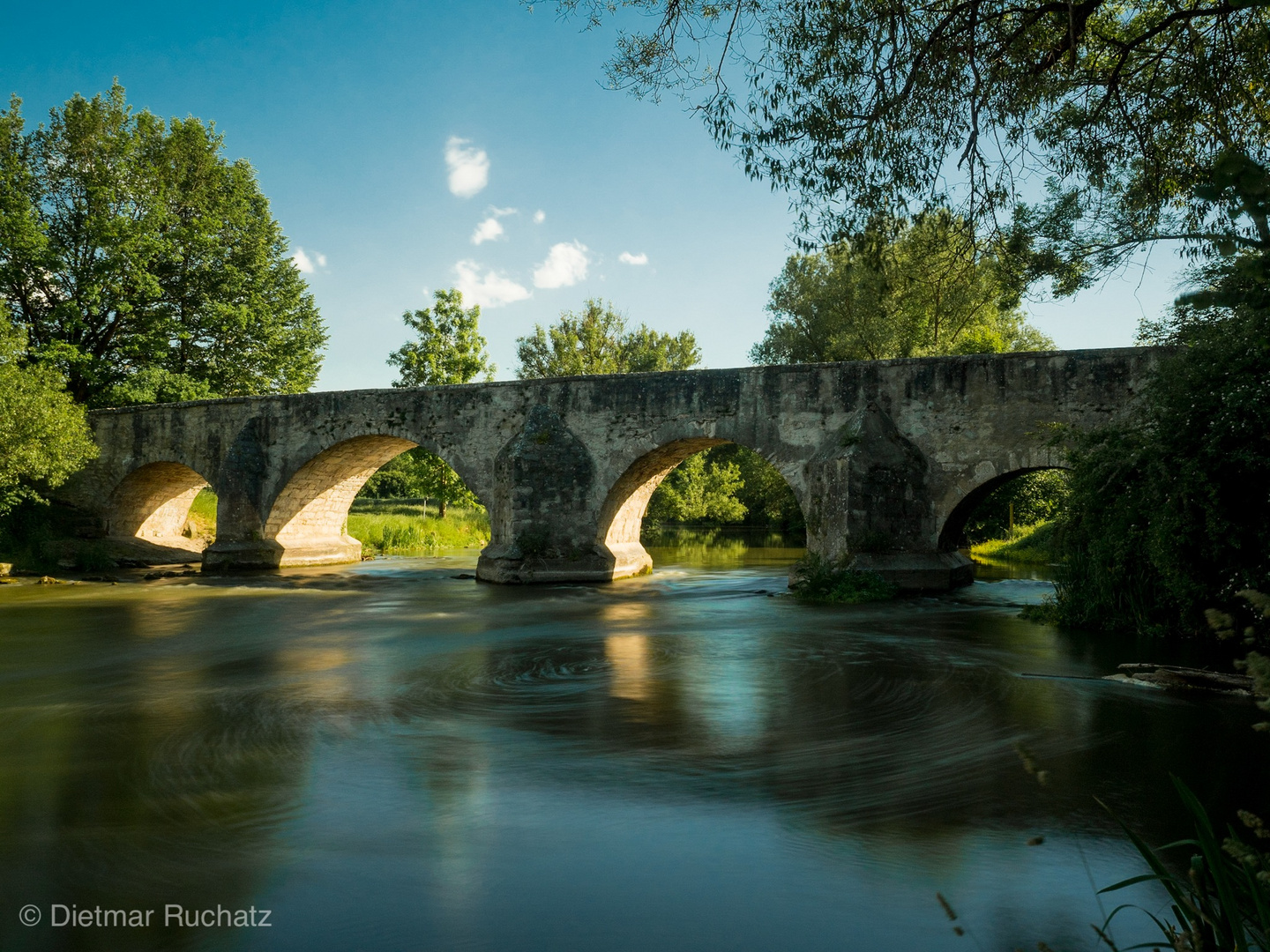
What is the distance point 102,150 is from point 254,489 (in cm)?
1106

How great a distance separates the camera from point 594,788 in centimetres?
488

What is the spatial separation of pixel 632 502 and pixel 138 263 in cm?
1458

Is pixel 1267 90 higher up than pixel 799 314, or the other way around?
pixel 799 314

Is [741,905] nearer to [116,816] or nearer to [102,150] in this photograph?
[116,816]

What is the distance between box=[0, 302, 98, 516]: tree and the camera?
16.8 m

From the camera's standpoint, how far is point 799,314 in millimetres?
31016

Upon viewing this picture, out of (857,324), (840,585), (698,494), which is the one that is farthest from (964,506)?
(698,494)

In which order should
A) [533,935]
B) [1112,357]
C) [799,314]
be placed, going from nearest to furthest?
[533,935]
[1112,357]
[799,314]

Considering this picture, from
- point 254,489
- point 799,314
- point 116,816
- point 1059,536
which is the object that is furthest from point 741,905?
point 799,314

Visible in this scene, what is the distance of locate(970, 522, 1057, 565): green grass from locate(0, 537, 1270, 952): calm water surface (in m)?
12.5

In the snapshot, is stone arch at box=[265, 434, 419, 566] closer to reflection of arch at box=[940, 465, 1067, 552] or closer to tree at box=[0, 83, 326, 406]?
tree at box=[0, 83, 326, 406]

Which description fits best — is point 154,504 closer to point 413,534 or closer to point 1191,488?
point 413,534

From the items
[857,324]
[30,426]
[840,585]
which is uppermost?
[857,324]

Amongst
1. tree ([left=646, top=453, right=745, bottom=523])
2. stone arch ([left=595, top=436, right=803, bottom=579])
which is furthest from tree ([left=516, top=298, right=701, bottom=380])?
stone arch ([left=595, top=436, right=803, bottom=579])
